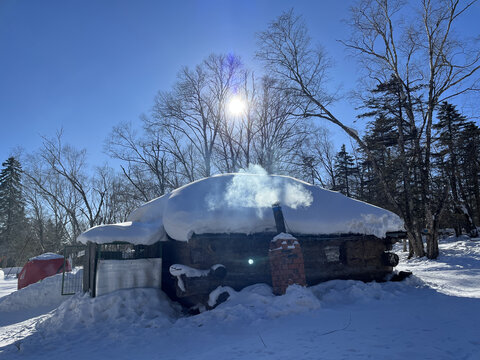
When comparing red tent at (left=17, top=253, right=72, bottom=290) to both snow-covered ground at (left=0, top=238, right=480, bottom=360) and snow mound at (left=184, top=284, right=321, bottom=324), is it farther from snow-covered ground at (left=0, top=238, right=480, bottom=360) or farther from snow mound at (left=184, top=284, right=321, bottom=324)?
snow mound at (left=184, top=284, right=321, bottom=324)

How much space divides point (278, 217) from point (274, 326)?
2.68m

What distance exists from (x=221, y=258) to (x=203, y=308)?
1184 mm

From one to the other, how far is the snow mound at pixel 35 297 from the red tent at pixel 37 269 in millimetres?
3936

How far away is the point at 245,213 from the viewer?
7797 mm

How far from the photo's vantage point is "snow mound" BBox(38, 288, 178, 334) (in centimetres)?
688

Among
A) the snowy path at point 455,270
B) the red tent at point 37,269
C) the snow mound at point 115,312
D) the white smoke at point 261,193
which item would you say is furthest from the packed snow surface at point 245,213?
the red tent at point 37,269

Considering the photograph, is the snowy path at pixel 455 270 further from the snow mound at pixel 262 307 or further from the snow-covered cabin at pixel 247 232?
the snow mound at pixel 262 307

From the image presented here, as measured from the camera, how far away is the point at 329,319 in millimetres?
5605

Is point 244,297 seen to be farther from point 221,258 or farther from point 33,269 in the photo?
point 33,269

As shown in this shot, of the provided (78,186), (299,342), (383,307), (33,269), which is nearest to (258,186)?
(383,307)

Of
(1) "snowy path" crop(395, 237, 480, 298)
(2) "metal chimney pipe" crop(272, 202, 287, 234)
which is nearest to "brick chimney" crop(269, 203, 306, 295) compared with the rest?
(2) "metal chimney pipe" crop(272, 202, 287, 234)

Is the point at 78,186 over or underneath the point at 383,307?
over

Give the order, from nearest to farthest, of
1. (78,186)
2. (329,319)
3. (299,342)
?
1. (299,342)
2. (329,319)
3. (78,186)

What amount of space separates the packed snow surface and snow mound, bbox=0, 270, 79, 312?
5.04 metres
